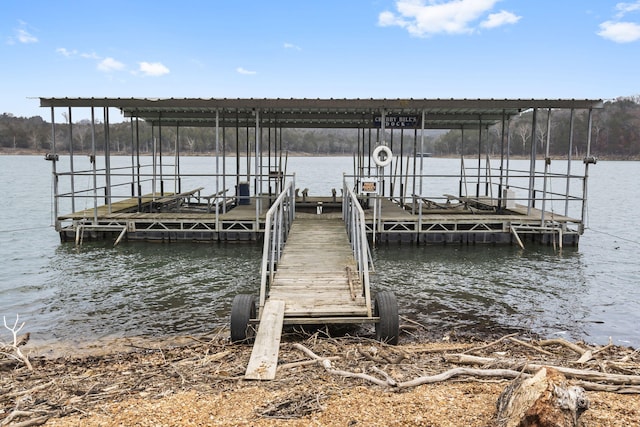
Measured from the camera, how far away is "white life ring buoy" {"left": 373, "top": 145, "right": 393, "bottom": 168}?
524 inches

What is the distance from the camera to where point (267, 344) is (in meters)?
5.58

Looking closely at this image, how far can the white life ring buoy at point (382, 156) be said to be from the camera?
13305mm

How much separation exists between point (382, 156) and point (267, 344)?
863 cm

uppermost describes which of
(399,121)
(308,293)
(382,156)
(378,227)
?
(399,121)

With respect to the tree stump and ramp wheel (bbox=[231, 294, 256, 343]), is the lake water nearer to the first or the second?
ramp wheel (bbox=[231, 294, 256, 343])

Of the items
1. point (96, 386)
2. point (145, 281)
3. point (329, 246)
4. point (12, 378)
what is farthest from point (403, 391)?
point (145, 281)

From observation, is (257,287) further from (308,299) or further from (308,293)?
(308,299)

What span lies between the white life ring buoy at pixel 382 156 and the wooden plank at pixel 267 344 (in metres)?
7.10

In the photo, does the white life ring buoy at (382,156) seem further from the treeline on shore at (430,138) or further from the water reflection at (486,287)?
the treeline on shore at (430,138)

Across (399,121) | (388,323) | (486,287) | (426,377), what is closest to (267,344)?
(388,323)

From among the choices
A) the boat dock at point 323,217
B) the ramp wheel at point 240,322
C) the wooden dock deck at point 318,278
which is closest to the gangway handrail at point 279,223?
the boat dock at point 323,217

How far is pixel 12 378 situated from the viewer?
541 centimetres

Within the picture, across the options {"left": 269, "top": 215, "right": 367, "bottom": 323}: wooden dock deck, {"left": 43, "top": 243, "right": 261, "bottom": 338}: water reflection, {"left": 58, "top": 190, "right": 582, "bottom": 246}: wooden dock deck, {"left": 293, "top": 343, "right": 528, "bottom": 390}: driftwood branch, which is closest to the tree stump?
{"left": 293, "top": 343, "right": 528, "bottom": 390}: driftwood branch

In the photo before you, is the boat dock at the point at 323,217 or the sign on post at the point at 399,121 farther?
the sign on post at the point at 399,121
